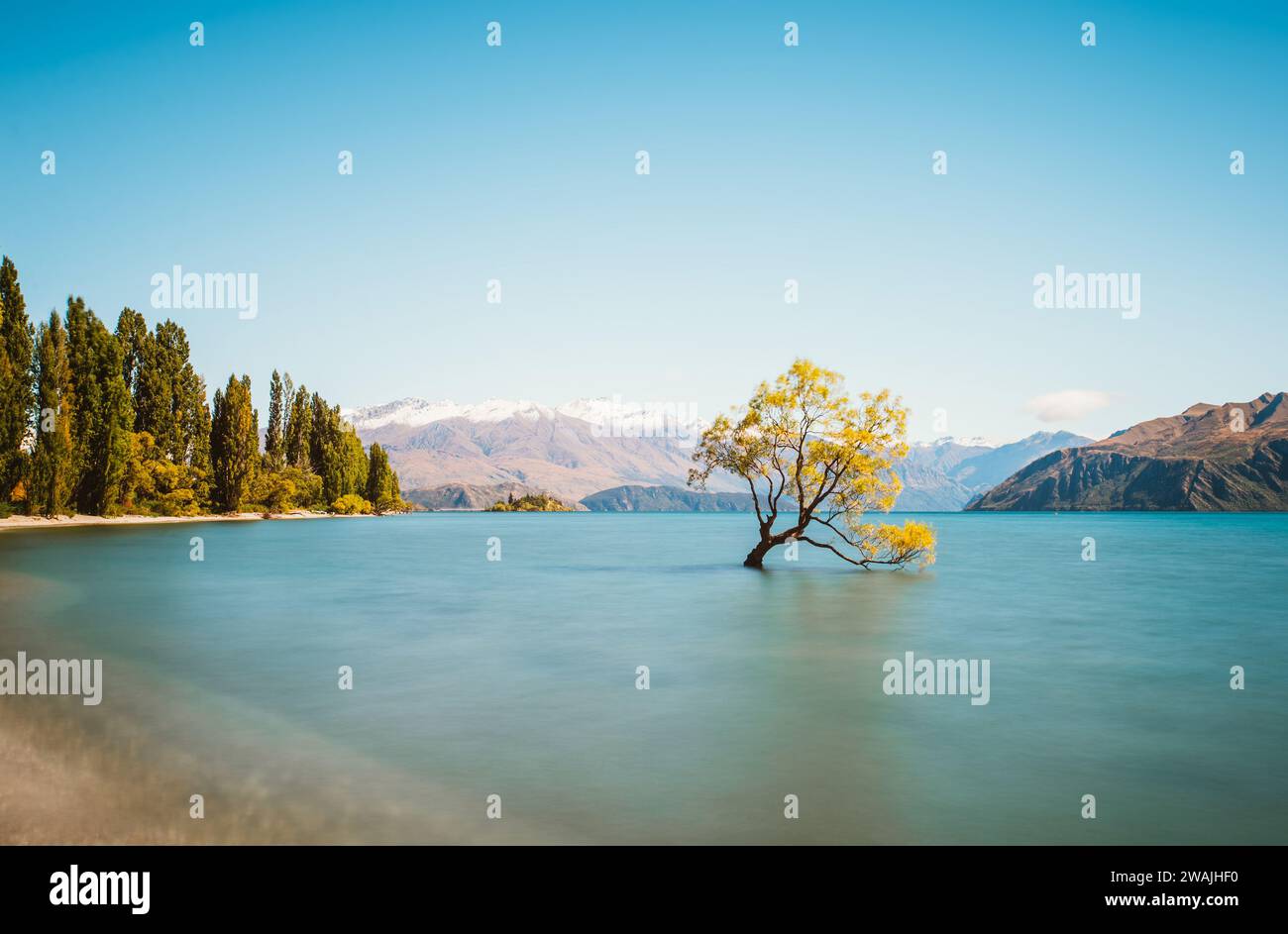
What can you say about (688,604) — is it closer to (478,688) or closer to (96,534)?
(478,688)

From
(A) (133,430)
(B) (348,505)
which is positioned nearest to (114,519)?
(A) (133,430)

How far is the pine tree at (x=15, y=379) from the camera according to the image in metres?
77.8

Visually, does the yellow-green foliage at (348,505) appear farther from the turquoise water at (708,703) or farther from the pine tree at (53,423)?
the turquoise water at (708,703)

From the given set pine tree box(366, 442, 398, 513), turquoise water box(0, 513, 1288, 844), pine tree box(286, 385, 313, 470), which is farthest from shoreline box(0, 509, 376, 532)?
turquoise water box(0, 513, 1288, 844)

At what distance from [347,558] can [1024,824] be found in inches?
2343

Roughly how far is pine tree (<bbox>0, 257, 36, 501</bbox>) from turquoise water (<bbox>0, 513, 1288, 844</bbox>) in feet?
149

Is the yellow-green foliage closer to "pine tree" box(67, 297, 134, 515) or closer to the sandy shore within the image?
the sandy shore

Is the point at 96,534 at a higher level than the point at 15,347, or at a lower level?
lower

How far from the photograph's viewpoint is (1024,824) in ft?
37.0

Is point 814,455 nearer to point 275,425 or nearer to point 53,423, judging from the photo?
point 53,423

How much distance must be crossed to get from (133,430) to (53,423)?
22349mm

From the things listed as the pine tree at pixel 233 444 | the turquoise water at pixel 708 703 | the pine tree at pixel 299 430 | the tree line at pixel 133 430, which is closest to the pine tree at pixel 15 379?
the tree line at pixel 133 430

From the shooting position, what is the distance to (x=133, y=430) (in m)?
104
